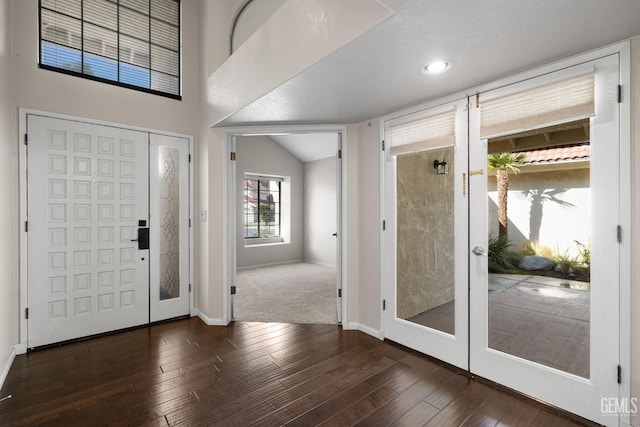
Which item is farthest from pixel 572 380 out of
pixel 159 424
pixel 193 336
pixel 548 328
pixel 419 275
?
pixel 193 336

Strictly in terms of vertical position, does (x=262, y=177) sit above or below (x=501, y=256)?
above

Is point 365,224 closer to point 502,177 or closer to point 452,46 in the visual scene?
point 502,177

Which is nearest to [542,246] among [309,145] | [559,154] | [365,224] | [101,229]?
[559,154]

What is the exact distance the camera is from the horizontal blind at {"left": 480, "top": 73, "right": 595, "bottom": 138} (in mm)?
1852

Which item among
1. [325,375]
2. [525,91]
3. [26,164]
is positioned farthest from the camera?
[26,164]

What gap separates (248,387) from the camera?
2.24 m

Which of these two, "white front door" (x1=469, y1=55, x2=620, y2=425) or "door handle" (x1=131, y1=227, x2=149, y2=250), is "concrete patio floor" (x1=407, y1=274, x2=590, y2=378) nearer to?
"white front door" (x1=469, y1=55, x2=620, y2=425)

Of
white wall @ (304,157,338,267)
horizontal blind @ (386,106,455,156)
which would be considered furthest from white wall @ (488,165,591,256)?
white wall @ (304,157,338,267)

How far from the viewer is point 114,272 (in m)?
3.28

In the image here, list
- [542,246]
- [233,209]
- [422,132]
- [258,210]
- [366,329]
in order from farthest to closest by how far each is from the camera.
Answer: [258,210]
[233,209]
[366,329]
[422,132]
[542,246]

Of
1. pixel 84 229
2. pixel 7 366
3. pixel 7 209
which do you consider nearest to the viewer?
pixel 7 366

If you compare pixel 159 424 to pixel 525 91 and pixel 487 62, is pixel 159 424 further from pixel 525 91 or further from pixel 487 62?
pixel 525 91

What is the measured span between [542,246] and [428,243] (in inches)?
36.4

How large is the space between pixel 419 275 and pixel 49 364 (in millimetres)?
3481
